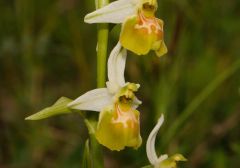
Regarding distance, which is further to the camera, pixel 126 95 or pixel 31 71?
pixel 31 71

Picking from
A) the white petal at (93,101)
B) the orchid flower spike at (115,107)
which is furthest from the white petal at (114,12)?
the white petal at (93,101)

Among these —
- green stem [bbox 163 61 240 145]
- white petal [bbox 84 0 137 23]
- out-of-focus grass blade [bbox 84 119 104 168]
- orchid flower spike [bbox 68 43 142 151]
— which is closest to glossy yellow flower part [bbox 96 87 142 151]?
orchid flower spike [bbox 68 43 142 151]

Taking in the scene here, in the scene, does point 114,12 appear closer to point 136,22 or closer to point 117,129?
point 136,22

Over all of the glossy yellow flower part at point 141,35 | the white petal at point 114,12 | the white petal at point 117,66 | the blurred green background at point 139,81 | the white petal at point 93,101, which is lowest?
the blurred green background at point 139,81

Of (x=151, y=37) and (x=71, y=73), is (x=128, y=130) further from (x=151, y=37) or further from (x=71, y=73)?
(x=71, y=73)

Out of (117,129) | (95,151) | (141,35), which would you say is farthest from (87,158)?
(141,35)

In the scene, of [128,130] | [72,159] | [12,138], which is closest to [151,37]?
[128,130]

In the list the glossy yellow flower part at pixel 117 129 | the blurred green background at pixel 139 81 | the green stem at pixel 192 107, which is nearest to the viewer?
the glossy yellow flower part at pixel 117 129

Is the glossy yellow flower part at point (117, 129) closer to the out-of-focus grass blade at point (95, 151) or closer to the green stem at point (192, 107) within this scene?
the out-of-focus grass blade at point (95, 151)
